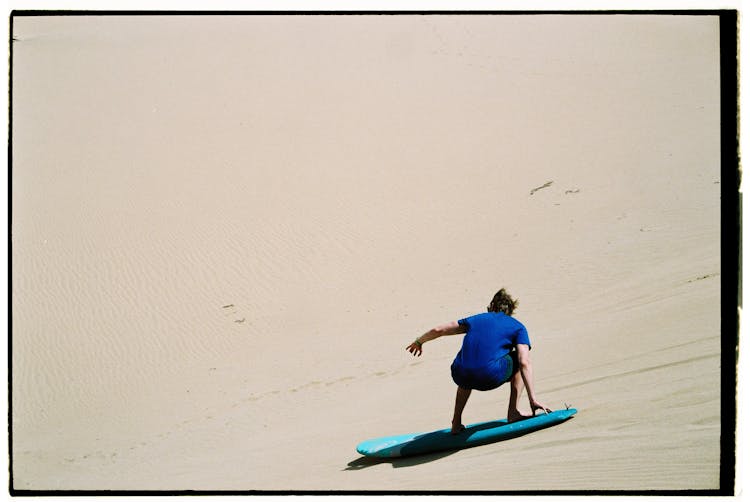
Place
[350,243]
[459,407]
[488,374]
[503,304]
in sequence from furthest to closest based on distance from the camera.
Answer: [350,243] → [459,407] → [503,304] → [488,374]

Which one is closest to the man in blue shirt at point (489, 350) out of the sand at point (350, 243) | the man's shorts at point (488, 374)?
the man's shorts at point (488, 374)

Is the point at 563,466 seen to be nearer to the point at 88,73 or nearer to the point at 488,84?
the point at 488,84

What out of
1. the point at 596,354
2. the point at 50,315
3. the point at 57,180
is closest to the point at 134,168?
the point at 57,180

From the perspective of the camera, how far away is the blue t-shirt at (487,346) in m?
6.96

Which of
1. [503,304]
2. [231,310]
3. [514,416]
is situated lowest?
[514,416]

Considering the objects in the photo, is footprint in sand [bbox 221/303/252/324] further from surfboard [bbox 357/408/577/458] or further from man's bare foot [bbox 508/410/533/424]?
Answer: man's bare foot [bbox 508/410/533/424]

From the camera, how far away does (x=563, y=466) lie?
7.27 metres

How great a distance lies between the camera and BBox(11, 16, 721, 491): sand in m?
8.40

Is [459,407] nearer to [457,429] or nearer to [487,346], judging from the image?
[457,429]

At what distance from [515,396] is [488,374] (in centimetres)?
47

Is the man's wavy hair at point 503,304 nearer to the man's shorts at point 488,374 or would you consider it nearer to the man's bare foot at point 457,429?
the man's shorts at point 488,374

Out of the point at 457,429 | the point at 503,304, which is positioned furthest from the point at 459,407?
the point at 503,304

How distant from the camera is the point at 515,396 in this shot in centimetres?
732

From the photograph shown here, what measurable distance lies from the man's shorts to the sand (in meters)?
0.59
